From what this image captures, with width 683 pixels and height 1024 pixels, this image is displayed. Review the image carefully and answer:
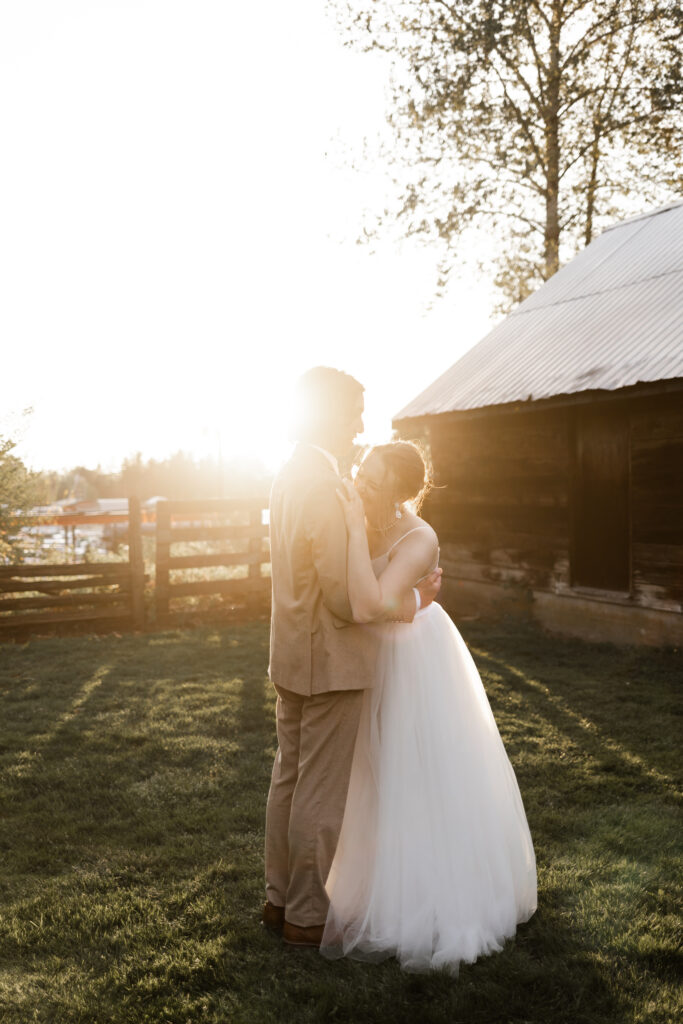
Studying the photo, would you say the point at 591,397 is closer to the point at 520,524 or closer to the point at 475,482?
the point at 520,524

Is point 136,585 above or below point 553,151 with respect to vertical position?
below

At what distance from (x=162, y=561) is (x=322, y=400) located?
8.92 metres

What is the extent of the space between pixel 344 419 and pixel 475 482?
379 inches

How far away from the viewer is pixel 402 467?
3.61 metres

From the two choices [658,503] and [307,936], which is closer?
[307,936]

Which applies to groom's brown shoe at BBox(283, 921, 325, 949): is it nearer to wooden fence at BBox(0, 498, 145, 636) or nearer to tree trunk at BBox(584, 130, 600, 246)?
wooden fence at BBox(0, 498, 145, 636)

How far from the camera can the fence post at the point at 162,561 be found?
11914 millimetres

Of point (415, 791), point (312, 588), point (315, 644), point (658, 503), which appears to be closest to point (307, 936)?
point (415, 791)

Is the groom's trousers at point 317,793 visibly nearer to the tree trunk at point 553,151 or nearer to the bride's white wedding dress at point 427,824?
Answer: the bride's white wedding dress at point 427,824

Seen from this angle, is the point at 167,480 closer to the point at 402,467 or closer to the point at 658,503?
the point at 658,503

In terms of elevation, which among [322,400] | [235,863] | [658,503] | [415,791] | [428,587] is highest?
[322,400]

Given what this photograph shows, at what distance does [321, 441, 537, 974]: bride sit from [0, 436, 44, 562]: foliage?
836 centimetres

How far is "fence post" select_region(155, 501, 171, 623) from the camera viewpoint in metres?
11.9

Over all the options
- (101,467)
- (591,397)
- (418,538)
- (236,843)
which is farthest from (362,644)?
(101,467)
